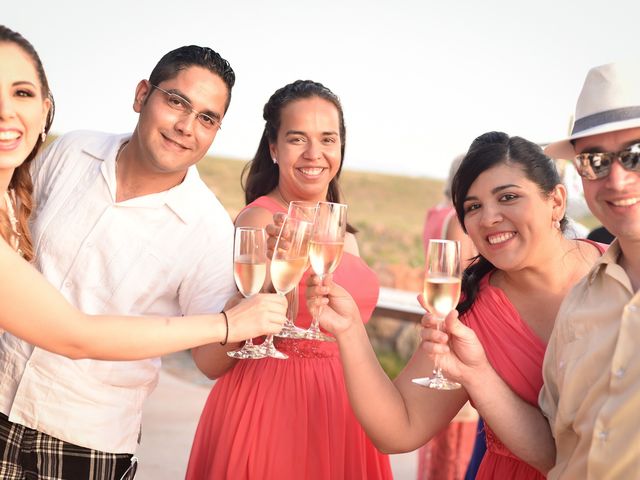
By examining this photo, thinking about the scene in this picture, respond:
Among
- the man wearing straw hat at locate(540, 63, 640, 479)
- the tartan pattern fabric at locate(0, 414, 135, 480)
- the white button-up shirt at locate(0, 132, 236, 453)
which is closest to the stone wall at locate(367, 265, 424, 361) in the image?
the white button-up shirt at locate(0, 132, 236, 453)

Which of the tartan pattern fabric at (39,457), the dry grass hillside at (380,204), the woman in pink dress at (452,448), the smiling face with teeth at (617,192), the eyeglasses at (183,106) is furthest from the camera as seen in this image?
the dry grass hillside at (380,204)

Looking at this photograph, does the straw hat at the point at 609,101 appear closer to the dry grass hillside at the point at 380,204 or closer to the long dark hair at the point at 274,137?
the long dark hair at the point at 274,137

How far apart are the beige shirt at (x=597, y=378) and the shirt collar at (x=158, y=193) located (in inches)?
54.9

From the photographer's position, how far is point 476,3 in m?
29.7

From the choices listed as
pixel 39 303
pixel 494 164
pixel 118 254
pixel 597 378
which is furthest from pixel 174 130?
pixel 597 378

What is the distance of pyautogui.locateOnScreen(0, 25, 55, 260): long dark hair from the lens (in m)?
2.41

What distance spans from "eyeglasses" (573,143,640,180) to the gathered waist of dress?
1.37 m

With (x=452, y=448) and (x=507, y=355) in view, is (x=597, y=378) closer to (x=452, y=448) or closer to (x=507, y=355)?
(x=507, y=355)

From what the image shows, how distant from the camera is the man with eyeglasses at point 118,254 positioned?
2586 mm

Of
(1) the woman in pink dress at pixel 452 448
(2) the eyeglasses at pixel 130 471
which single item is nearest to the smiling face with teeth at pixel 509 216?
(2) the eyeglasses at pixel 130 471

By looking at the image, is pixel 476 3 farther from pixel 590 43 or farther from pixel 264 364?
pixel 264 364

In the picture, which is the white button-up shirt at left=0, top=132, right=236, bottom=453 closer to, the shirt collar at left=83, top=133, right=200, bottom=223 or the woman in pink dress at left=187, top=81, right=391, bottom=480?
the shirt collar at left=83, top=133, right=200, bottom=223

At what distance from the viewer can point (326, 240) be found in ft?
7.72

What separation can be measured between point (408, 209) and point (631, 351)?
23437mm
